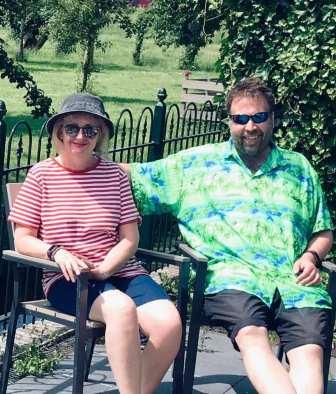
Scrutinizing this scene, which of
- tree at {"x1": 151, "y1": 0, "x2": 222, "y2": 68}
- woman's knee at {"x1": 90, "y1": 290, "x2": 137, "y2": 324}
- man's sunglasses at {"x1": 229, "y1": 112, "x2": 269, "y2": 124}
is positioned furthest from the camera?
tree at {"x1": 151, "y1": 0, "x2": 222, "y2": 68}

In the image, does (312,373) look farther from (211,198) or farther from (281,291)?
(211,198)

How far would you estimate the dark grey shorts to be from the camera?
352 cm

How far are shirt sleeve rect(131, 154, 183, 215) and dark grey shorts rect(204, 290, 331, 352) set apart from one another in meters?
0.51

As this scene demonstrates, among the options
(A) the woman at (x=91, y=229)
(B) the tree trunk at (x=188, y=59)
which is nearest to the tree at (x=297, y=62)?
(A) the woman at (x=91, y=229)

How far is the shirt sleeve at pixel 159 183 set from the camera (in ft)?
12.9

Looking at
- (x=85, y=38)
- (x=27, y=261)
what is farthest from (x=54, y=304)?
(x=85, y=38)

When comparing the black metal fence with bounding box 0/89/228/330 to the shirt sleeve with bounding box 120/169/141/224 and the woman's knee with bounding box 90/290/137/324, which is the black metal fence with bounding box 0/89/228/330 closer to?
the shirt sleeve with bounding box 120/169/141/224

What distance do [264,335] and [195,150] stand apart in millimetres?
943

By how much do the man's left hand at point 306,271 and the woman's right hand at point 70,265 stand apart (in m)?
0.96

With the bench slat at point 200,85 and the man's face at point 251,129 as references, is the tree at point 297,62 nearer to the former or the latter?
the man's face at point 251,129

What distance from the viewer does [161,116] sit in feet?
17.6

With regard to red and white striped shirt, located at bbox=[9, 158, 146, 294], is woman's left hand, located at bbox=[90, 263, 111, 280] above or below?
below

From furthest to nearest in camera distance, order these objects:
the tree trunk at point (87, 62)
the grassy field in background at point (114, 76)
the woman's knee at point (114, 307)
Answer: the tree trunk at point (87, 62) → the grassy field in background at point (114, 76) → the woman's knee at point (114, 307)

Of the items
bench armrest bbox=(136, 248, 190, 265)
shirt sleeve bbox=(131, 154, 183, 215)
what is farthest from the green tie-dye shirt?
bench armrest bbox=(136, 248, 190, 265)
